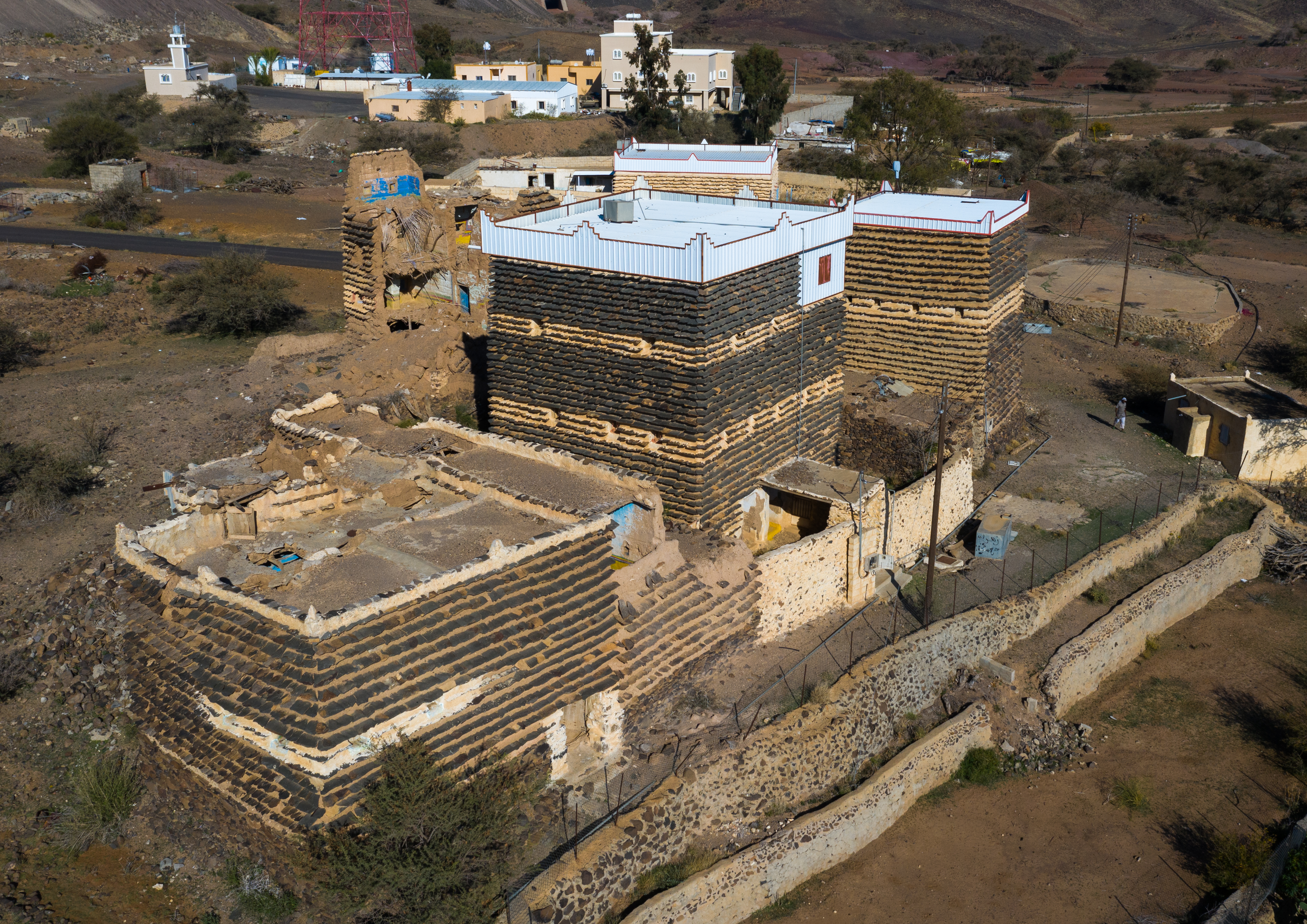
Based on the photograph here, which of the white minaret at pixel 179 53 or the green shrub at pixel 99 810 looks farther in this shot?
the white minaret at pixel 179 53

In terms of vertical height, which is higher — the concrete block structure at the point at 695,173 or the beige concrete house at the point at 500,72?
the beige concrete house at the point at 500,72

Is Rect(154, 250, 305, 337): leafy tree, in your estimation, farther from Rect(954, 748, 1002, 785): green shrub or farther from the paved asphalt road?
Rect(954, 748, 1002, 785): green shrub

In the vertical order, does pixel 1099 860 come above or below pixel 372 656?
below

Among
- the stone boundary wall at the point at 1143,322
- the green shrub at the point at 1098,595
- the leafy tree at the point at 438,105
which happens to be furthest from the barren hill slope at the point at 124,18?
the green shrub at the point at 1098,595

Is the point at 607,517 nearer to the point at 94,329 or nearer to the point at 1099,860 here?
the point at 1099,860

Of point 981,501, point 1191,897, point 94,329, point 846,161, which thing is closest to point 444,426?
point 981,501

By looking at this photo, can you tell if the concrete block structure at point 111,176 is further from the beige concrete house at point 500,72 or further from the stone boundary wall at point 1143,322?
the stone boundary wall at point 1143,322
